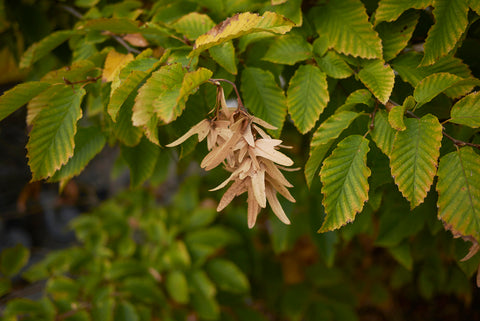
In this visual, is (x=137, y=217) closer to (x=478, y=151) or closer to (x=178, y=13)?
(x=178, y=13)

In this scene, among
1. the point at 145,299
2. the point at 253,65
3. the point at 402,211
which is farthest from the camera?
the point at 145,299

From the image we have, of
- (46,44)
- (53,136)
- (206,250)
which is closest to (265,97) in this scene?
(53,136)

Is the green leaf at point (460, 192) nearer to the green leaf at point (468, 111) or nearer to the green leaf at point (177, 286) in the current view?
the green leaf at point (468, 111)

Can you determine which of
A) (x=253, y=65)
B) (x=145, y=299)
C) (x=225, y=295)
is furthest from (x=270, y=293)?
(x=253, y=65)

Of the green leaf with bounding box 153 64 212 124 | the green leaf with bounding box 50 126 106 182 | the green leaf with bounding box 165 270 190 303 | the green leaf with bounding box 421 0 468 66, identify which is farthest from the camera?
the green leaf with bounding box 165 270 190 303

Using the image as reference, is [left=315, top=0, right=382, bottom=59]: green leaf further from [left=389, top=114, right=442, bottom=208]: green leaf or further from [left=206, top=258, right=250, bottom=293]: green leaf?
[left=206, top=258, right=250, bottom=293]: green leaf

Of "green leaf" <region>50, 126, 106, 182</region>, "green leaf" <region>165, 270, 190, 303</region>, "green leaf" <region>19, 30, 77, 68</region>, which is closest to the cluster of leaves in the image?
"green leaf" <region>165, 270, 190, 303</region>
